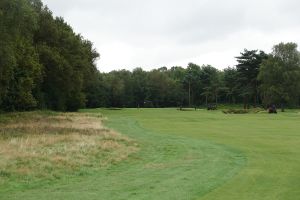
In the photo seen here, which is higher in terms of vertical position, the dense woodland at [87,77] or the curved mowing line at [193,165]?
the dense woodland at [87,77]

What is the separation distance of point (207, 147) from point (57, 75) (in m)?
50.9

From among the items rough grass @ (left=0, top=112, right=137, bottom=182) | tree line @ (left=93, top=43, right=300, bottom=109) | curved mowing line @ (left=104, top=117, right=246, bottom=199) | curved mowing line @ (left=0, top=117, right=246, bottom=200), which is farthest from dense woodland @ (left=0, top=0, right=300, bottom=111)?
curved mowing line @ (left=0, top=117, right=246, bottom=200)

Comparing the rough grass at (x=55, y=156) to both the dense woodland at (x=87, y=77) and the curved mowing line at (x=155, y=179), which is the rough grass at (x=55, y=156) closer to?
the curved mowing line at (x=155, y=179)

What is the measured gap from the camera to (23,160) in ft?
60.2

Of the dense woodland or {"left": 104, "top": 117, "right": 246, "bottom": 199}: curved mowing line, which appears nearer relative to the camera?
{"left": 104, "top": 117, "right": 246, "bottom": 199}: curved mowing line

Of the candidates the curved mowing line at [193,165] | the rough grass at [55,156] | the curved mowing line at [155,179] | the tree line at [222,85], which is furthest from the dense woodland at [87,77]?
the curved mowing line at [155,179]

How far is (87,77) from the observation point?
301 feet

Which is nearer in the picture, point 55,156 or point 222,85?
point 55,156

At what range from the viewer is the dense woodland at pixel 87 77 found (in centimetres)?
4778

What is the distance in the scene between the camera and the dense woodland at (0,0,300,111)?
47781mm

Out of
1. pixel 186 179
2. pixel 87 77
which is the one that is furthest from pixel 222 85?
pixel 186 179

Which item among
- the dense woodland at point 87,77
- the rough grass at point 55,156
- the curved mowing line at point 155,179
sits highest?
the dense woodland at point 87,77

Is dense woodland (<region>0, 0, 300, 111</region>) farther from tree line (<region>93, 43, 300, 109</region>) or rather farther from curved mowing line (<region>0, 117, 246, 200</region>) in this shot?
curved mowing line (<region>0, 117, 246, 200</region>)

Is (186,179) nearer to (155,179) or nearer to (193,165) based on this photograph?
(155,179)
